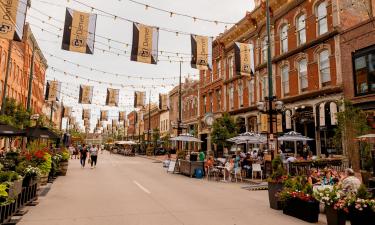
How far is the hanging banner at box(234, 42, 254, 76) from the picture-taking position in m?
19.8

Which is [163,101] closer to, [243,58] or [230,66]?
[230,66]

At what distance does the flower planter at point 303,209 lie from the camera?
7.55 metres

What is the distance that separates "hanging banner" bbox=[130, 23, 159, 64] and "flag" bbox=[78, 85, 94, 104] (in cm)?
1515

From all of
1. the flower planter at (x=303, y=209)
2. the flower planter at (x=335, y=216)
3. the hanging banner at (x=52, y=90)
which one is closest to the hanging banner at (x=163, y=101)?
the hanging banner at (x=52, y=90)

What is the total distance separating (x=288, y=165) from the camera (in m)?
15.8

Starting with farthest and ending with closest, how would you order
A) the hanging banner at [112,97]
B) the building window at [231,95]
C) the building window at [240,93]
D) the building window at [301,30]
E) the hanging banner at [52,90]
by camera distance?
the building window at [231,95] < the hanging banner at [52,90] < the building window at [240,93] < the hanging banner at [112,97] < the building window at [301,30]

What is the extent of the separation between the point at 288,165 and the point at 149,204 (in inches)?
354

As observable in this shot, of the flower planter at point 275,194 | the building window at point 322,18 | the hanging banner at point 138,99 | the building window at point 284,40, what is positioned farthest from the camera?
the hanging banner at point 138,99

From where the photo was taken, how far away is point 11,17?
40.9ft

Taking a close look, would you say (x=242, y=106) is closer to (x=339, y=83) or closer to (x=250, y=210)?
(x=339, y=83)

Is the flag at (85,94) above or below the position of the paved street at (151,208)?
above

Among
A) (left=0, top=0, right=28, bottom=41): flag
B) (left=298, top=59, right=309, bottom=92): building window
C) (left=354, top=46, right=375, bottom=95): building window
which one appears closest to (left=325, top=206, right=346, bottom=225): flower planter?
(left=0, top=0, right=28, bottom=41): flag

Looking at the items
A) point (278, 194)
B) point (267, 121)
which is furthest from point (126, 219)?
point (267, 121)

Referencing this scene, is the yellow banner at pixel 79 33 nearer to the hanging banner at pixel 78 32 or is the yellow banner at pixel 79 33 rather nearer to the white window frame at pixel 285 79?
the hanging banner at pixel 78 32
